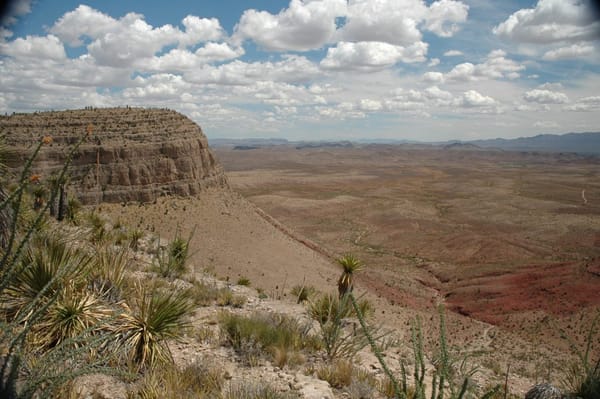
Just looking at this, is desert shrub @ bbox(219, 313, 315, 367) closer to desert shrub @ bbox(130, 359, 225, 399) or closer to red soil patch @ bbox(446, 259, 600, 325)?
desert shrub @ bbox(130, 359, 225, 399)

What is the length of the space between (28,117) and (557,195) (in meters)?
89.5

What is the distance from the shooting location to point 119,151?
29.3m

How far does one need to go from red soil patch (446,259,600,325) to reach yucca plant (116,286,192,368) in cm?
2077

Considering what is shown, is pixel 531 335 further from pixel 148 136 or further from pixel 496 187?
pixel 496 187

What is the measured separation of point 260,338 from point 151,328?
2.48 m

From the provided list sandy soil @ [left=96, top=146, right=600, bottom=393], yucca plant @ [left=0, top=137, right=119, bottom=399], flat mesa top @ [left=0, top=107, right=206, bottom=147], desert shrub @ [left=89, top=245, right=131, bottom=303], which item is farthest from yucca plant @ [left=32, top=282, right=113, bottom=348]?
flat mesa top @ [left=0, top=107, right=206, bottom=147]

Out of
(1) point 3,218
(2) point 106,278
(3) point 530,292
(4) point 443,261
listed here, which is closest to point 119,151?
(1) point 3,218

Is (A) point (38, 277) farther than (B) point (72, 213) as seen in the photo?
No

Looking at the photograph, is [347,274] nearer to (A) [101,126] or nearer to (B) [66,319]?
(B) [66,319]

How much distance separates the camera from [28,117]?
1183 inches

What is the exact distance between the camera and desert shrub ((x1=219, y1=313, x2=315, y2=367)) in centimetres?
804

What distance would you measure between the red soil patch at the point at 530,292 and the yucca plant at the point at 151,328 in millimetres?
20771

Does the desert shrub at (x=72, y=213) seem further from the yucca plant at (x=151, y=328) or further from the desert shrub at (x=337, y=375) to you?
the desert shrub at (x=337, y=375)

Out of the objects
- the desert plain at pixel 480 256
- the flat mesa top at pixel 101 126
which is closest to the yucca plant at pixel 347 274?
the desert plain at pixel 480 256
